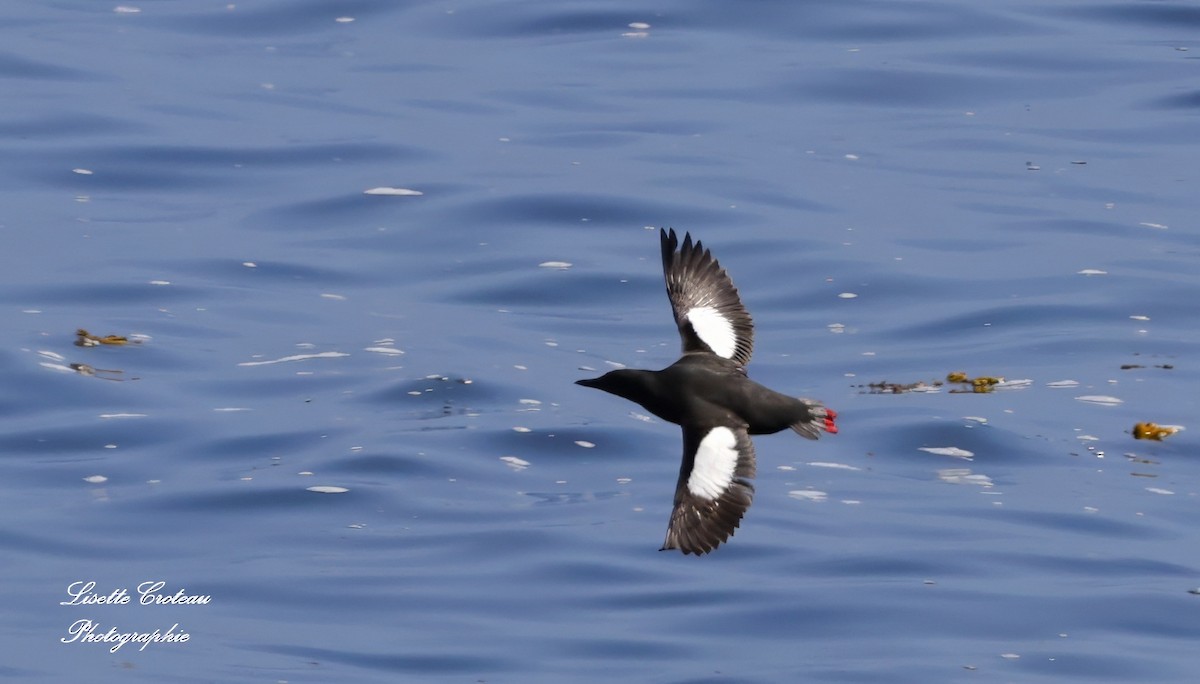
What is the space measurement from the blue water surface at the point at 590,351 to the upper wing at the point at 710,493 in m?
8.65

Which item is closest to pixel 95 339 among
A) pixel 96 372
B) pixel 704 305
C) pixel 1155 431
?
pixel 96 372

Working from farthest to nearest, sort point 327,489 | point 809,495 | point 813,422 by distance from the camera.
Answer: point 809,495
point 327,489
point 813,422

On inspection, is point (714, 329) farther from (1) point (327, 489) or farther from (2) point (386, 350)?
(2) point (386, 350)

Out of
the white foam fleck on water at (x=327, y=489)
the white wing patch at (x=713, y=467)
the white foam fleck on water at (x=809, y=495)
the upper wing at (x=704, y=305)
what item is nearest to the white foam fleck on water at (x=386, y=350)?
the white foam fleck on water at (x=327, y=489)

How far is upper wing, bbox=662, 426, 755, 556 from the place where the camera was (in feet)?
38.0

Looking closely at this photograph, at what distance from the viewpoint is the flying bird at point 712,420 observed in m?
11.6

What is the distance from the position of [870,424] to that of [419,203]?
1095cm

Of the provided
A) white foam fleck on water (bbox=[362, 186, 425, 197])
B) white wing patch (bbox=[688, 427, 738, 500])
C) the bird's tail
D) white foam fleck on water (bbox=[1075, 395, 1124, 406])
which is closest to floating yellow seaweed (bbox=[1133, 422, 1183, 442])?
white foam fleck on water (bbox=[1075, 395, 1124, 406])

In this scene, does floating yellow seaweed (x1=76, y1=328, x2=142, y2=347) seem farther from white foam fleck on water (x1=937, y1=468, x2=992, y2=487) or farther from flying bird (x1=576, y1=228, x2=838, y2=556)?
flying bird (x1=576, y1=228, x2=838, y2=556)

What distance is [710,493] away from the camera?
38.2 ft

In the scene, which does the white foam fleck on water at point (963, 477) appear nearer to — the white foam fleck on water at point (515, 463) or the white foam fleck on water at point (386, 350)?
the white foam fleck on water at point (515, 463)

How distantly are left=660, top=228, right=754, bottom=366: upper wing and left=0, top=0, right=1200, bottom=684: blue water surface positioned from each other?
7.16 m

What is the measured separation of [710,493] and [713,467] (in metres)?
0.14

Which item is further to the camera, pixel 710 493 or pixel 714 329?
pixel 714 329
